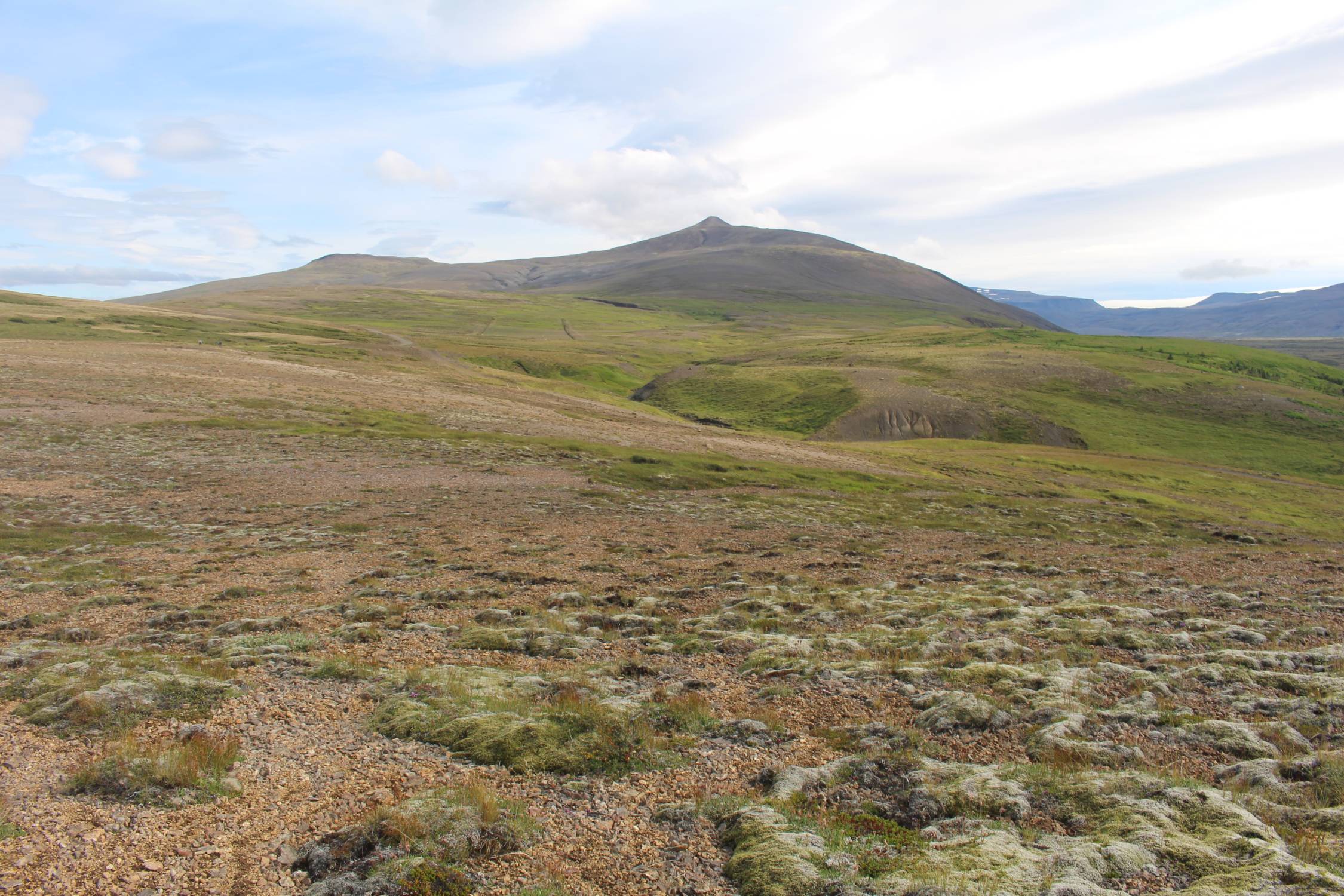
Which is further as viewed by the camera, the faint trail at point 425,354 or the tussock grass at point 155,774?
the faint trail at point 425,354

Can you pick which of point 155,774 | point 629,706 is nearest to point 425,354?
point 629,706

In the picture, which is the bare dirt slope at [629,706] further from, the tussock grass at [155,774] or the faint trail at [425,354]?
the faint trail at [425,354]

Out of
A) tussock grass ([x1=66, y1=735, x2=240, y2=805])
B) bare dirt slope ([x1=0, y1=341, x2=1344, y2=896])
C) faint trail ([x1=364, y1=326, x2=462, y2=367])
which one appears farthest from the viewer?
faint trail ([x1=364, y1=326, x2=462, y2=367])

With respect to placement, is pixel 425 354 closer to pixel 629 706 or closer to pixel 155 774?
pixel 629 706

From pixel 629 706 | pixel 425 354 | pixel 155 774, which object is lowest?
pixel 629 706

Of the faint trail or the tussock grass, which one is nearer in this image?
the tussock grass

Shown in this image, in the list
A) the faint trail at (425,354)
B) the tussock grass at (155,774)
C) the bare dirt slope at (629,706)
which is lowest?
the bare dirt slope at (629,706)

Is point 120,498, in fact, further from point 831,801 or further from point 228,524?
point 831,801

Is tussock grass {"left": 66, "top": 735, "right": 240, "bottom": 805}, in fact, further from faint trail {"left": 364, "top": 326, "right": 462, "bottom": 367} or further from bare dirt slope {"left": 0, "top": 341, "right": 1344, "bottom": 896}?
faint trail {"left": 364, "top": 326, "right": 462, "bottom": 367}

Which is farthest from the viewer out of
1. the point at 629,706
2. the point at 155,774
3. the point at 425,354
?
the point at 425,354

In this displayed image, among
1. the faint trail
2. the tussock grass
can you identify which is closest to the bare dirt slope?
the tussock grass

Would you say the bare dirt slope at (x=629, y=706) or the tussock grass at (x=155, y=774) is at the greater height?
the tussock grass at (x=155, y=774)

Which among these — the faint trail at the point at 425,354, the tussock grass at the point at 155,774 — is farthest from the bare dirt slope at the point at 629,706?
the faint trail at the point at 425,354

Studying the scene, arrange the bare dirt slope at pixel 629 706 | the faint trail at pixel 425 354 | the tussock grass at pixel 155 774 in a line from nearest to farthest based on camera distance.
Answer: the bare dirt slope at pixel 629 706 → the tussock grass at pixel 155 774 → the faint trail at pixel 425 354
